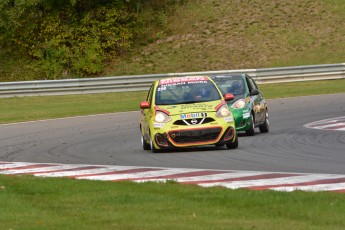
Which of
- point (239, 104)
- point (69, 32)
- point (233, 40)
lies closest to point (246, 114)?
point (239, 104)

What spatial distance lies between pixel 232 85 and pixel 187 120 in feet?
14.5

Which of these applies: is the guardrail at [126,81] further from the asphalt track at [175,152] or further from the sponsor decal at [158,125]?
the sponsor decal at [158,125]

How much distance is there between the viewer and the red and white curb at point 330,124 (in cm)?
2395

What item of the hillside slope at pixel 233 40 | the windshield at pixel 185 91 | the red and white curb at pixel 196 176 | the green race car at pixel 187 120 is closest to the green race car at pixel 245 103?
the windshield at pixel 185 91

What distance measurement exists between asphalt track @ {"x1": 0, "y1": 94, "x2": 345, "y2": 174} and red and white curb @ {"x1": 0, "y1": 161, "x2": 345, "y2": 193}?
609 mm

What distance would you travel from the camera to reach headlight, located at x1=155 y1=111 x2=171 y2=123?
19.5 meters

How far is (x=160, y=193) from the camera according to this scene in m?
12.3

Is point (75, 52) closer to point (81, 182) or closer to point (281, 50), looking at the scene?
point (281, 50)

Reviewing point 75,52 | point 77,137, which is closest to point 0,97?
point 75,52

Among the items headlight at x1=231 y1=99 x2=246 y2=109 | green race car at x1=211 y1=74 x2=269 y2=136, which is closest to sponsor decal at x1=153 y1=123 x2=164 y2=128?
green race car at x1=211 y1=74 x2=269 y2=136

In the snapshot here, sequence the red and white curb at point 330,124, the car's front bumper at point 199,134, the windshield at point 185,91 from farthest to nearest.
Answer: the red and white curb at point 330,124 < the windshield at point 185,91 < the car's front bumper at point 199,134

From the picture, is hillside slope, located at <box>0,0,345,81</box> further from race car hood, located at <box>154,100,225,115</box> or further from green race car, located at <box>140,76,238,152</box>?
race car hood, located at <box>154,100,225,115</box>

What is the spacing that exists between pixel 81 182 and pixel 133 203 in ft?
8.90

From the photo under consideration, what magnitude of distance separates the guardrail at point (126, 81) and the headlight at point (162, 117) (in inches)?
859
